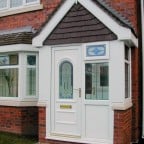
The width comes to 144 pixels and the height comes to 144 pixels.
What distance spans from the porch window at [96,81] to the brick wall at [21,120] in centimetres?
296

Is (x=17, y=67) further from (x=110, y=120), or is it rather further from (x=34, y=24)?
(x=110, y=120)

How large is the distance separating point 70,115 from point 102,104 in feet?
3.30

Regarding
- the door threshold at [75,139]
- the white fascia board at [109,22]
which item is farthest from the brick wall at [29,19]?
the door threshold at [75,139]

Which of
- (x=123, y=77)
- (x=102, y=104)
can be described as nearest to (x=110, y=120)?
(x=102, y=104)

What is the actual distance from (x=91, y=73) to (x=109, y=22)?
1388 mm

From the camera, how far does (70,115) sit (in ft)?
30.3

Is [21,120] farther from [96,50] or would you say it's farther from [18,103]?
[96,50]

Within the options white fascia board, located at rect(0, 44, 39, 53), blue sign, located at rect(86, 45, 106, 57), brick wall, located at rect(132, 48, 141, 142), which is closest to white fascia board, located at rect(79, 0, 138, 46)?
blue sign, located at rect(86, 45, 106, 57)

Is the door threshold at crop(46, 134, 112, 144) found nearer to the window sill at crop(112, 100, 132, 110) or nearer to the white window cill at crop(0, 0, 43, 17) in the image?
the window sill at crop(112, 100, 132, 110)

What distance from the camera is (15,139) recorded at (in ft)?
34.5

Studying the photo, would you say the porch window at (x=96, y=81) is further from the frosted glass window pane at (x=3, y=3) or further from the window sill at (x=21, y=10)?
the frosted glass window pane at (x=3, y=3)

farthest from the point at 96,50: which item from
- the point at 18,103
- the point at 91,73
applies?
the point at 18,103

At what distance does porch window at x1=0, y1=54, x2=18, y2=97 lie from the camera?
11.7m

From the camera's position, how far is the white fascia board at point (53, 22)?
366 inches
